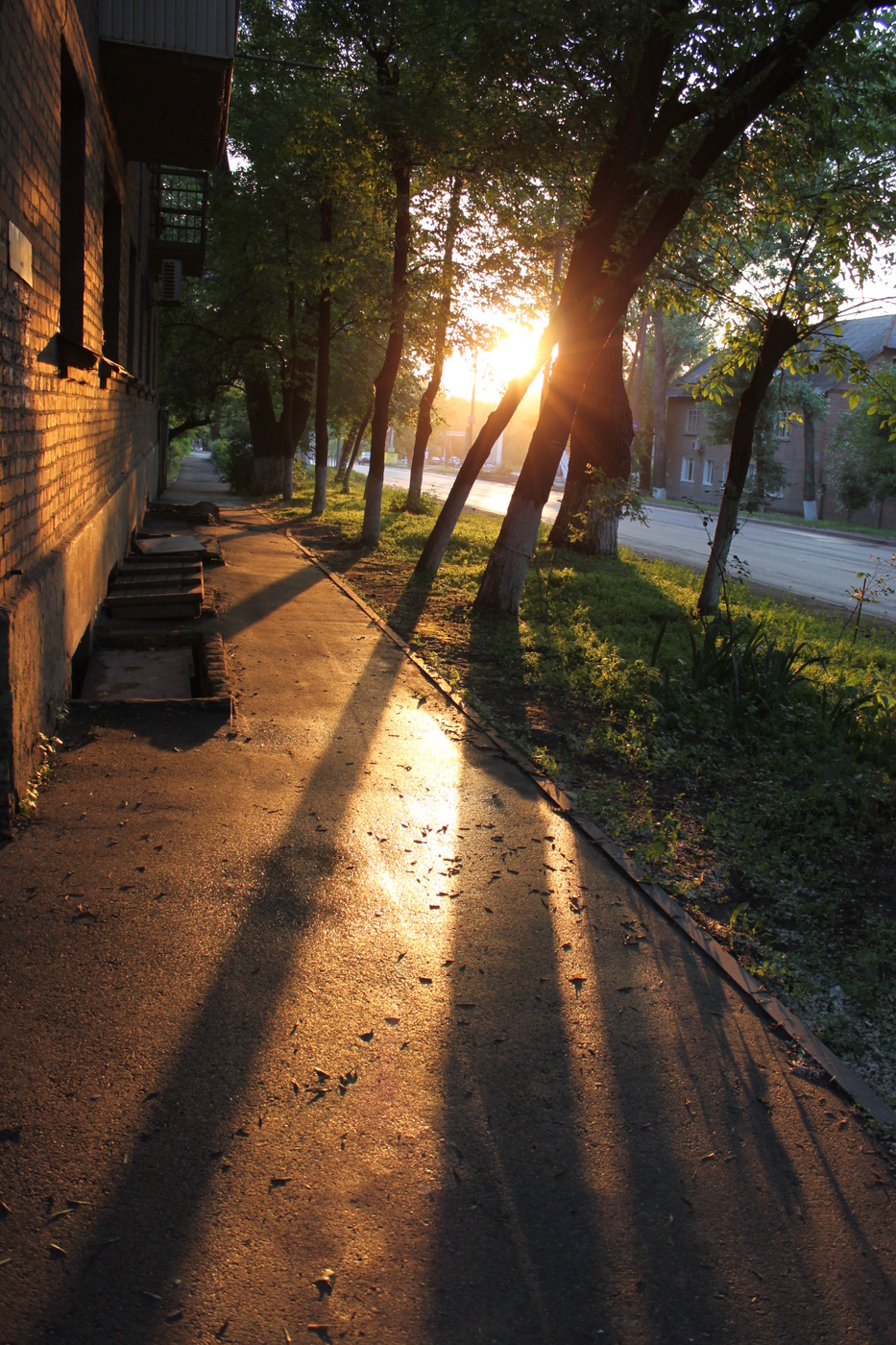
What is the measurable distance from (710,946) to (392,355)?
43.3 ft

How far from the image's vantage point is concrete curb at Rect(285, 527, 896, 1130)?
275 cm

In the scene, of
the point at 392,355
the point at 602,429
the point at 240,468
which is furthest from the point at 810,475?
the point at 392,355

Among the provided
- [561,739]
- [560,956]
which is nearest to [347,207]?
[561,739]

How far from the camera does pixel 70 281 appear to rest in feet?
20.0

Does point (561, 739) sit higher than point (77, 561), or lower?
lower

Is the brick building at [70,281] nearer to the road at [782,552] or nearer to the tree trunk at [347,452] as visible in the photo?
the road at [782,552]

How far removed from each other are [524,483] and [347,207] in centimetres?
1087

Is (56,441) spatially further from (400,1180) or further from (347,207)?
(347,207)

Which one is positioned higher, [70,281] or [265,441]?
[70,281]

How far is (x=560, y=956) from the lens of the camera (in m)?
3.32

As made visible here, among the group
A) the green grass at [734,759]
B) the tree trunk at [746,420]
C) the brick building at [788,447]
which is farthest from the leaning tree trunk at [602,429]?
the brick building at [788,447]

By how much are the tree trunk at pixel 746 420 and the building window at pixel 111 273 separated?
5.85m

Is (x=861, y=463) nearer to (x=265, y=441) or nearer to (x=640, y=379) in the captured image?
(x=640, y=379)

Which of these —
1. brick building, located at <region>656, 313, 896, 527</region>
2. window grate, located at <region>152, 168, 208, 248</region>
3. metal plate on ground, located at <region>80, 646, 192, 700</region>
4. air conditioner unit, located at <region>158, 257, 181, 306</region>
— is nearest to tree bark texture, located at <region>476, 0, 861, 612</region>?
metal plate on ground, located at <region>80, 646, 192, 700</region>
